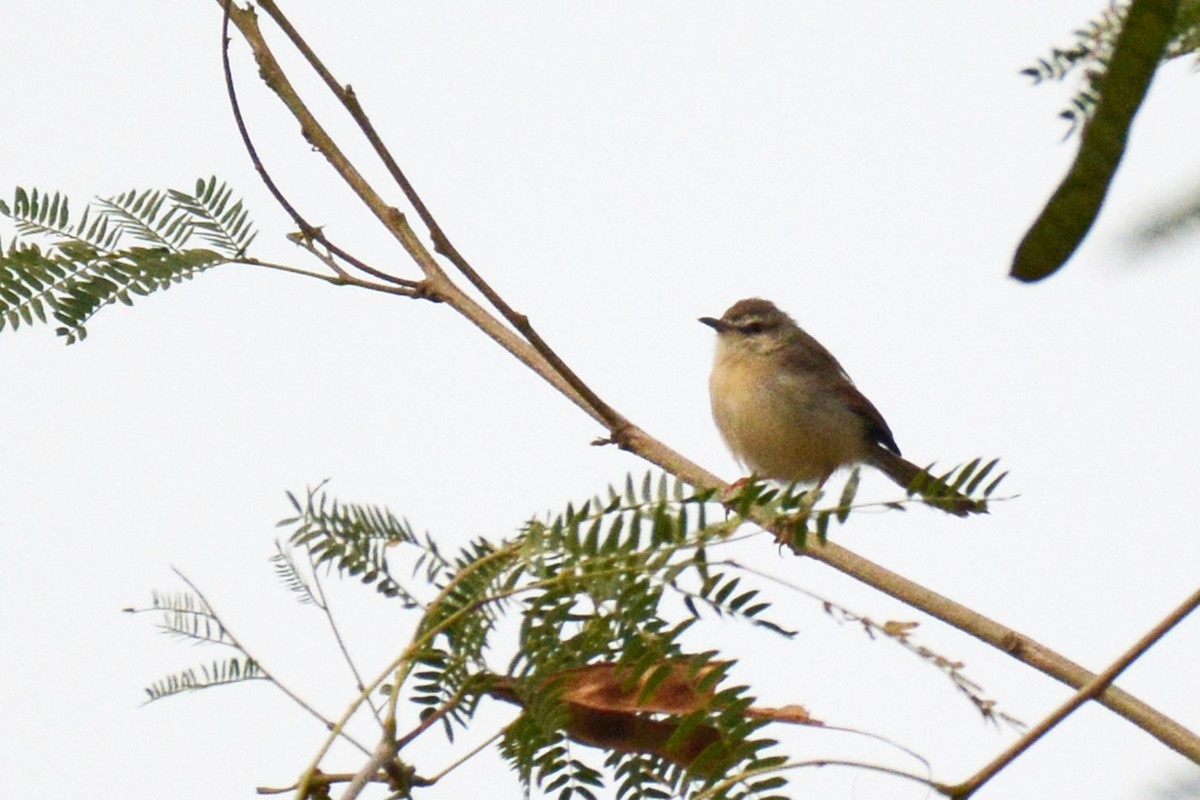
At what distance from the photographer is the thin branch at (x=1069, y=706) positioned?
0.98 m

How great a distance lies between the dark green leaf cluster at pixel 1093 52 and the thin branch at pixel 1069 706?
1.31ft

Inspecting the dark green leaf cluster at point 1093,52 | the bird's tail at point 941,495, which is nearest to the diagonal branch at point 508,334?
the bird's tail at point 941,495

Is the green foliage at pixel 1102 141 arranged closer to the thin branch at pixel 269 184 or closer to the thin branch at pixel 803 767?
the thin branch at pixel 803 767

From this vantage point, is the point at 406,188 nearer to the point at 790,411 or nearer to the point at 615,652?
the point at 615,652

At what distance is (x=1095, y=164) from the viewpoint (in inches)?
20.7

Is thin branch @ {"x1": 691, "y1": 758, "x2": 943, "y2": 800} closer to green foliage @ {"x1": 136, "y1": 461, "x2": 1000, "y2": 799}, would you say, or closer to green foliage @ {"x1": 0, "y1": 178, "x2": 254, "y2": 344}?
green foliage @ {"x1": 136, "y1": 461, "x2": 1000, "y2": 799}

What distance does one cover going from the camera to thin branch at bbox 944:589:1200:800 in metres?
0.98

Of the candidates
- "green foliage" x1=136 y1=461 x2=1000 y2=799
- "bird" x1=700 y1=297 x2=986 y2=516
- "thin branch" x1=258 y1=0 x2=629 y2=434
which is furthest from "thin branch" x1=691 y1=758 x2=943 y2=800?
"bird" x1=700 y1=297 x2=986 y2=516

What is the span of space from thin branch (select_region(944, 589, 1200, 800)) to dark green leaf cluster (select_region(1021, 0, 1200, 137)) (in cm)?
40

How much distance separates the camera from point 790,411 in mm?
5980

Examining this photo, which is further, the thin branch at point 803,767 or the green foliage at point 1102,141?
the thin branch at point 803,767

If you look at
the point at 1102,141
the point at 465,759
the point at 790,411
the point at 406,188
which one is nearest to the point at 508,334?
the point at 406,188

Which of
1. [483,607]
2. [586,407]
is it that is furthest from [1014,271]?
[586,407]

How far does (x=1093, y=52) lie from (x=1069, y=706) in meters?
0.53
